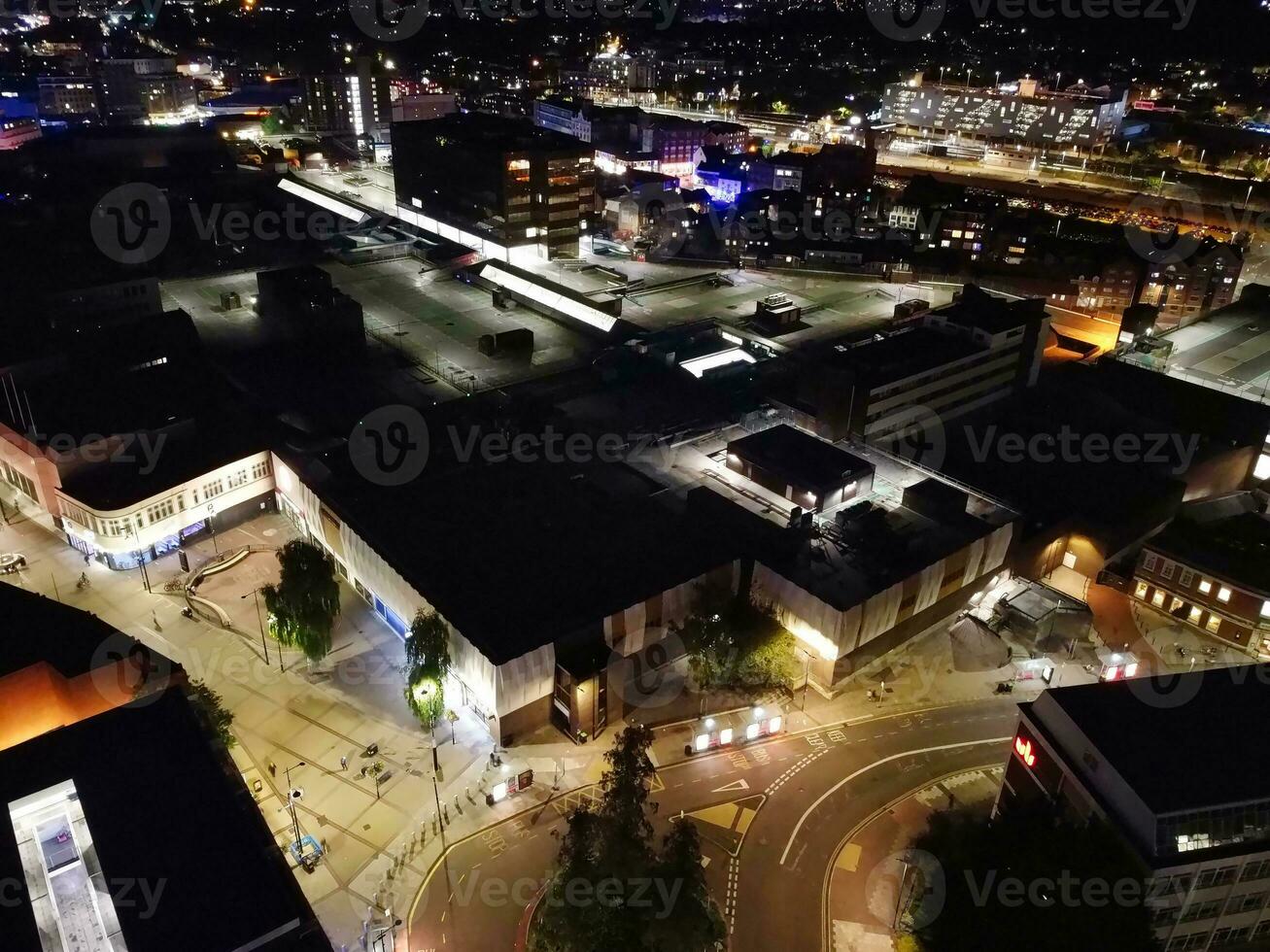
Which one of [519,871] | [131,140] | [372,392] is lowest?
[519,871]

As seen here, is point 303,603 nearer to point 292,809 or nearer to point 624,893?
point 292,809

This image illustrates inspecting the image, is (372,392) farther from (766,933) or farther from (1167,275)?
(1167,275)

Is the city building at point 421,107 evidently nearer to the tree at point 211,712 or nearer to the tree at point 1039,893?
the tree at point 211,712

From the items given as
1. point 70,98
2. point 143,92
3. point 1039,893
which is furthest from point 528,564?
point 70,98

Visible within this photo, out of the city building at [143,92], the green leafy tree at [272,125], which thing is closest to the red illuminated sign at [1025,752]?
the green leafy tree at [272,125]

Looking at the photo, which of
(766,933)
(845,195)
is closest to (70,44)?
(845,195)
